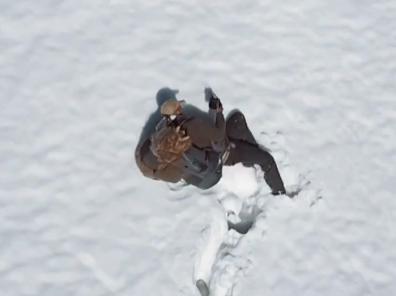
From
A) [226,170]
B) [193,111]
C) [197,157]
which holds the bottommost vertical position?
[226,170]

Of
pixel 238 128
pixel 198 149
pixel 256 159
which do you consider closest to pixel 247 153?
pixel 256 159

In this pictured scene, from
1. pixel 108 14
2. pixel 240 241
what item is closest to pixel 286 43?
pixel 108 14

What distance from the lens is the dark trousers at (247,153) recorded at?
19.8 ft

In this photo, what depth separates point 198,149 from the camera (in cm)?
561

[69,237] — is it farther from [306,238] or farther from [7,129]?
[306,238]

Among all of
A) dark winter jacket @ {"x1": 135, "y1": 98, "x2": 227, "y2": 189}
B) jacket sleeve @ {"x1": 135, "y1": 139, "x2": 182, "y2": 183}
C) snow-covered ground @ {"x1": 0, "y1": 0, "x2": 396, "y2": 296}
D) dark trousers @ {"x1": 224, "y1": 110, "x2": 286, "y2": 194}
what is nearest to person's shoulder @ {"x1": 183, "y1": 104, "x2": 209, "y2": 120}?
snow-covered ground @ {"x1": 0, "y1": 0, "x2": 396, "y2": 296}

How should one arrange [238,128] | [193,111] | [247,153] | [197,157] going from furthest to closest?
[193,111]
[238,128]
[247,153]
[197,157]

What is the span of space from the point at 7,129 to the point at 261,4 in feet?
9.05

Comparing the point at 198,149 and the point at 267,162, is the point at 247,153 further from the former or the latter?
the point at 198,149

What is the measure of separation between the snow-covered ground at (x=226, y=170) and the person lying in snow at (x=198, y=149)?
20 cm

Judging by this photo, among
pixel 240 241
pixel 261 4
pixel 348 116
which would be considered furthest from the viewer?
pixel 261 4

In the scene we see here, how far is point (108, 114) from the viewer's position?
21.1ft

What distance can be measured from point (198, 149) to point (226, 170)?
0.65 meters

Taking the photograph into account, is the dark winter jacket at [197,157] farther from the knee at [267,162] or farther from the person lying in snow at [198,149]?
the knee at [267,162]
